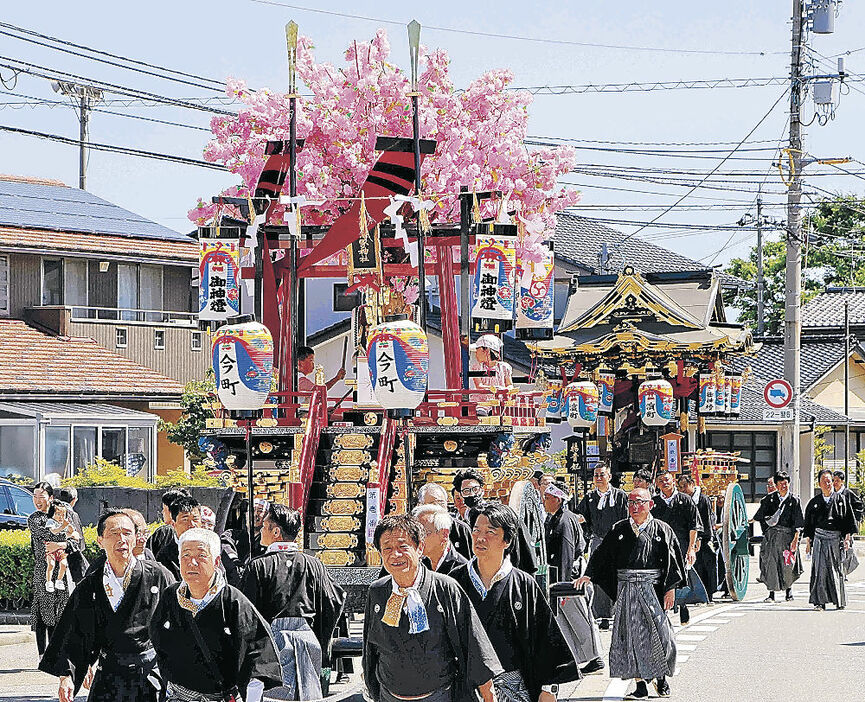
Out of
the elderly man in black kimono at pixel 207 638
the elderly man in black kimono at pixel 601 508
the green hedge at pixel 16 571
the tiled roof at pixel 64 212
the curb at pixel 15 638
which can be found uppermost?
the tiled roof at pixel 64 212

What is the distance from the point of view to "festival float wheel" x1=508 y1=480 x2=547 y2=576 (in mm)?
12102

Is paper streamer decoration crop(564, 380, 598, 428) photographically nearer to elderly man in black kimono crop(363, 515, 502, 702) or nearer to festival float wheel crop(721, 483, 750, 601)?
festival float wheel crop(721, 483, 750, 601)

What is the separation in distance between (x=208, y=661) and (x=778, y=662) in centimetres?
773

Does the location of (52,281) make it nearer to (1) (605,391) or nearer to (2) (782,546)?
(1) (605,391)

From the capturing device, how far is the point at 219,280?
16.1 m

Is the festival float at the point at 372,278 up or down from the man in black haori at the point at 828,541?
up

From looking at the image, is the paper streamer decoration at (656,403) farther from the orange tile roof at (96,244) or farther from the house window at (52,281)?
the house window at (52,281)

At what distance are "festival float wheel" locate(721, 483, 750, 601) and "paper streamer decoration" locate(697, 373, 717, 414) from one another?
23.4ft

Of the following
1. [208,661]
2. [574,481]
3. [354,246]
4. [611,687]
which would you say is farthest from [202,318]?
[574,481]

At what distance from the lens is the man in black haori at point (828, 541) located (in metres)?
18.5

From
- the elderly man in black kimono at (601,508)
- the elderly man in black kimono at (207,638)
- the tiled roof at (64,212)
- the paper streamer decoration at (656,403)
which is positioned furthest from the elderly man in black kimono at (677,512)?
the tiled roof at (64,212)

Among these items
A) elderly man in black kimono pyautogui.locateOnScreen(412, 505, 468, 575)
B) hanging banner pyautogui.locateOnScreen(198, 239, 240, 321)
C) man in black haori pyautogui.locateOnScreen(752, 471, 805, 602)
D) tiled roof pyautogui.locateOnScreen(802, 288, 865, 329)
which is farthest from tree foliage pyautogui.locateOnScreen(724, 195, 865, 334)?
elderly man in black kimono pyautogui.locateOnScreen(412, 505, 468, 575)

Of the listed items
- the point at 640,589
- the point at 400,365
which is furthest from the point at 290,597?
the point at 400,365

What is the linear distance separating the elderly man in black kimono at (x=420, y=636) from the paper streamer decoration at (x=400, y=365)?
6.83m
